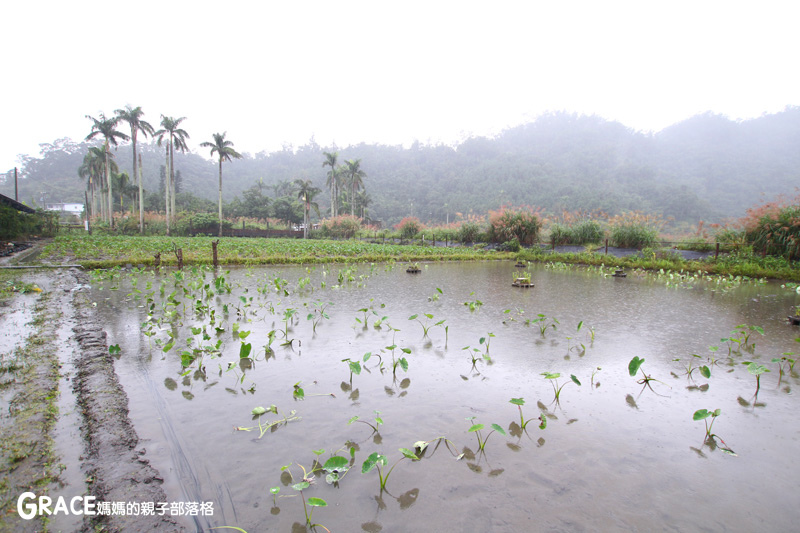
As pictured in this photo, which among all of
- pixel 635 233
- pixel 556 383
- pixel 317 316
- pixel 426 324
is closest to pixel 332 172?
pixel 635 233

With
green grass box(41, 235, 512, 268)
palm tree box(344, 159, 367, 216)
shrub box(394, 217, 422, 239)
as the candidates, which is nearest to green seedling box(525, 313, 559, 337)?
green grass box(41, 235, 512, 268)

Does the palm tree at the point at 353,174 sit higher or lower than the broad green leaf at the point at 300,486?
higher

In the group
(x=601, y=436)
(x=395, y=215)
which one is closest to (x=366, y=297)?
(x=601, y=436)

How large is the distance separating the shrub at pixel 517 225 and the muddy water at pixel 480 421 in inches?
694

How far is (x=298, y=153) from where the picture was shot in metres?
93.9

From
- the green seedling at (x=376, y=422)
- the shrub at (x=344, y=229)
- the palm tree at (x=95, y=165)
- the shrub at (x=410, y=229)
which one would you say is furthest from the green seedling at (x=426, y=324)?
the palm tree at (x=95, y=165)

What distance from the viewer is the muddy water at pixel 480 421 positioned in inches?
72.8

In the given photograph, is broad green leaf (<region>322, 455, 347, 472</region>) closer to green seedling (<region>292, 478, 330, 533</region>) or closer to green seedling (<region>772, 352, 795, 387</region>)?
green seedling (<region>292, 478, 330, 533</region>)

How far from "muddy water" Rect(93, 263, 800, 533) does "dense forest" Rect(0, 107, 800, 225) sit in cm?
5181

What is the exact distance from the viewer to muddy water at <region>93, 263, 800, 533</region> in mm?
1850

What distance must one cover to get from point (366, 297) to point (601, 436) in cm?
552

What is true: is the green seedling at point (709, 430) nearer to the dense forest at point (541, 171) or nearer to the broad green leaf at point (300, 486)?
the broad green leaf at point (300, 486)

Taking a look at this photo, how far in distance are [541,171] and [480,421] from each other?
252 feet

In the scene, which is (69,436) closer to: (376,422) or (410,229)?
(376,422)
